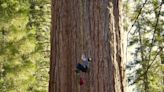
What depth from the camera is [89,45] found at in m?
2.99

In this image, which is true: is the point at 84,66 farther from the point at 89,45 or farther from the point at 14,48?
the point at 14,48

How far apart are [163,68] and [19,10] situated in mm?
6856

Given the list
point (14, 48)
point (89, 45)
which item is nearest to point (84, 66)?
point (89, 45)

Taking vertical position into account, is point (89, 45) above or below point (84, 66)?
above

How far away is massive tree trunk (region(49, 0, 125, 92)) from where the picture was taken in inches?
116

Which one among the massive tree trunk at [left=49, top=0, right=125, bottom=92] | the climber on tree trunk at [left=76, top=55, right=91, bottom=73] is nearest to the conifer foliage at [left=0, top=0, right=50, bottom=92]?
the massive tree trunk at [left=49, top=0, right=125, bottom=92]

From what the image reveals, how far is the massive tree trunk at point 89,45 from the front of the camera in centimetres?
295

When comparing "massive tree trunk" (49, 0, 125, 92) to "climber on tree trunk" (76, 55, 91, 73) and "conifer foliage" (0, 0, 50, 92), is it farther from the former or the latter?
"conifer foliage" (0, 0, 50, 92)

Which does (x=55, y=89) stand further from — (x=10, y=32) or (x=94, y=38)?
(x=10, y=32)

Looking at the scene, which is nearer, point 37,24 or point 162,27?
point 162,27

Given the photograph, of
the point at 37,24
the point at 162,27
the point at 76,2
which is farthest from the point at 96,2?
the point at 37,24

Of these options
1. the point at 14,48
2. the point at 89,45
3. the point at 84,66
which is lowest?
the point at 14,48

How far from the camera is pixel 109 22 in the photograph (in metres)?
3.06

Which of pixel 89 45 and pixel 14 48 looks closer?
pixel 89 45
